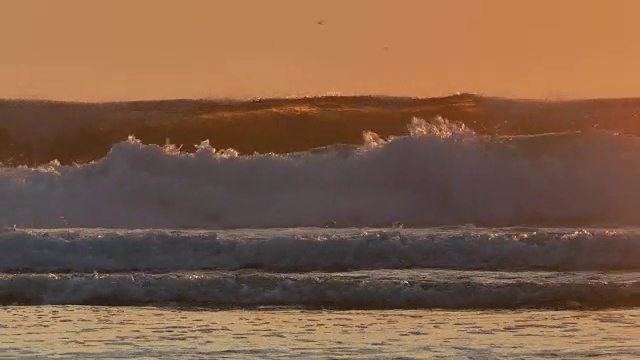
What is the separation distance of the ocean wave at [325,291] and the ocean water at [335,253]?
0.02 metres

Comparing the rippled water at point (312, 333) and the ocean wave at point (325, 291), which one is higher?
the ocean wave at point (325, 291)

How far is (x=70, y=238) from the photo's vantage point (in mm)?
12203

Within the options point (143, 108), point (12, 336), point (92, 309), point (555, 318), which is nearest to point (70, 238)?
point (92, 309)

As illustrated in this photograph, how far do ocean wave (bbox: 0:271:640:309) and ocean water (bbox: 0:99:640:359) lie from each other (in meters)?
0.02

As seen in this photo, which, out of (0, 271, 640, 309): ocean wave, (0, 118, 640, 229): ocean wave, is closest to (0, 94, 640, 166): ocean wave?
(0, 118, 640, 229): ocean wave

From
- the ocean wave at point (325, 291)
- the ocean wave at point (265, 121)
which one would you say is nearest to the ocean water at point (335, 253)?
the ocean wave at point (325, 291)

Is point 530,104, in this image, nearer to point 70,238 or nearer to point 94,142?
point 94,142

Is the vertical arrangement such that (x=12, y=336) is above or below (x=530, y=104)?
below

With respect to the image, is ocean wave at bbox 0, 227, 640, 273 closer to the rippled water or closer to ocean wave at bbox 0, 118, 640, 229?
the rippled water

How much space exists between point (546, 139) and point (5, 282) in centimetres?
887

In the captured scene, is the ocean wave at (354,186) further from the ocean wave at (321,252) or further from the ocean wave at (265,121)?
the ocean wave at (265,121)

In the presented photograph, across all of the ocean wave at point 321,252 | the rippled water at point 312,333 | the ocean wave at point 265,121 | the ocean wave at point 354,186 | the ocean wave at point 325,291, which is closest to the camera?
the rippled water at point 312,333

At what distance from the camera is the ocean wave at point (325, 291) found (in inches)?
385

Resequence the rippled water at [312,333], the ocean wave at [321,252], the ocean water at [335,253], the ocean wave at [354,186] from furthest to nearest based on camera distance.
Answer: the ocean wave at [354,186]
the ocean wave at [321,252]
the ocean water at [335,253]
the rippled water at [312,333]
